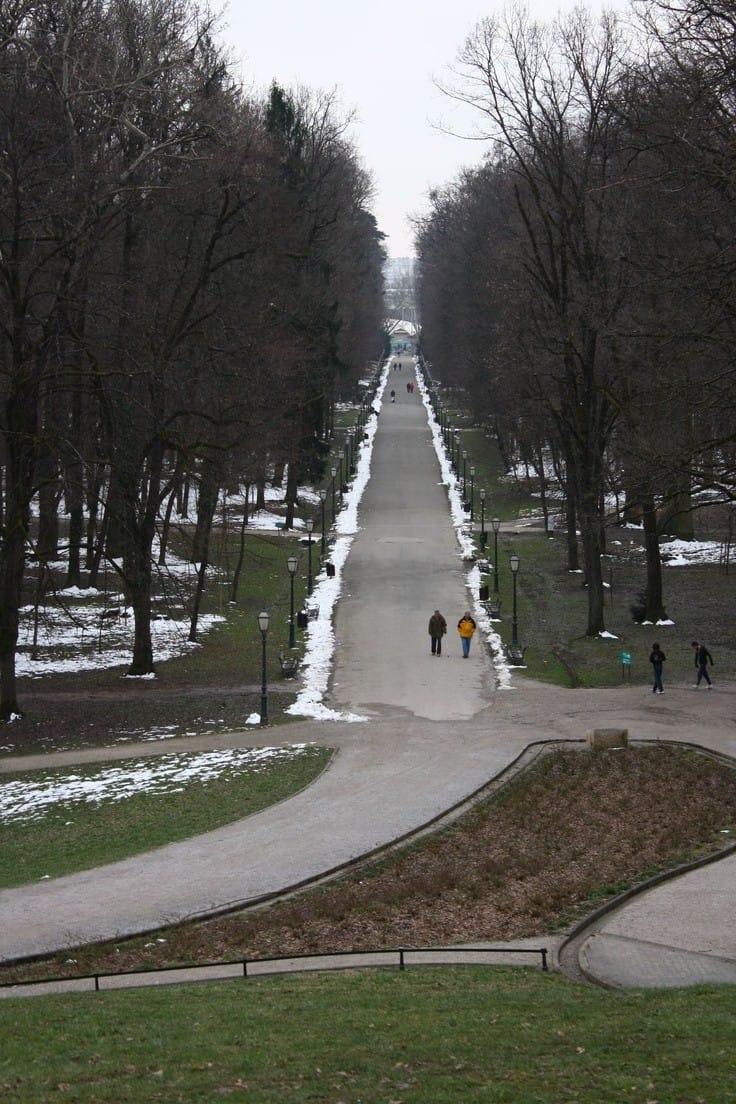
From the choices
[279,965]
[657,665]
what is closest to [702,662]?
[657,665]

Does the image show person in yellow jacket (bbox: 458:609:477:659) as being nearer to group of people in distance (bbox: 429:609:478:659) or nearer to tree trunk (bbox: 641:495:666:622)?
group of people in distance (bbox: 429:609:478:659)

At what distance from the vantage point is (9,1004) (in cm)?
1133

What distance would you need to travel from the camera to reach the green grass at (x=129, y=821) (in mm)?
17109

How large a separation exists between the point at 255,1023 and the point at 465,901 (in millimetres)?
5355

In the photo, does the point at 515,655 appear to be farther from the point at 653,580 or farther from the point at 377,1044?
the point at 377,1044

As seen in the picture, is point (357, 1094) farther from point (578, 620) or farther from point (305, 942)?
point (578, 620)

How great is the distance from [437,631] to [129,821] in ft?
46.4

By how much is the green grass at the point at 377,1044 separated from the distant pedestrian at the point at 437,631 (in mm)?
19985

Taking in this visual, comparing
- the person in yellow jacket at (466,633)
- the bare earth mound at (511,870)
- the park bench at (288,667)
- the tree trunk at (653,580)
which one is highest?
the tree trunk at (653,580)

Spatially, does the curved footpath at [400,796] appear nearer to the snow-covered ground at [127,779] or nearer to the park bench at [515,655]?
the park bench at [515,655]

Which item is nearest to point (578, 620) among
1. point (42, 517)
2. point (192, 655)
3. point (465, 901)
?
point (192, 655)

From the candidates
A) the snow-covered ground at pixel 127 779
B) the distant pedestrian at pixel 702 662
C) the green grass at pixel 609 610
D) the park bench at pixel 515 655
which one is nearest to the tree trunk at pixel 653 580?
the green grass at pixel 609 610

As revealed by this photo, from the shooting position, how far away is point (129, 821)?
Answer: 62.1 feet

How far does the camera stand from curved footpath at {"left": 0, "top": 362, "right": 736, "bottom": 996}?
44.9ft
